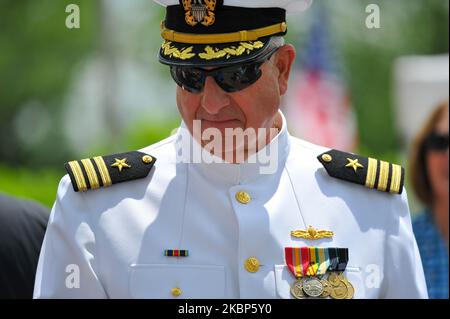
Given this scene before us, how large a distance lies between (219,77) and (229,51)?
10cm

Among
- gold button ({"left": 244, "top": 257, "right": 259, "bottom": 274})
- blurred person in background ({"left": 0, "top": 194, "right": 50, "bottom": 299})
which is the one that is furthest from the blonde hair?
gold button ({"left": 244, "top": 257, "right": 259, "bottom": 274})

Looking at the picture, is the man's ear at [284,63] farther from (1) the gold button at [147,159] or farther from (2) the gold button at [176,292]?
(2) the gold button at [176,292]

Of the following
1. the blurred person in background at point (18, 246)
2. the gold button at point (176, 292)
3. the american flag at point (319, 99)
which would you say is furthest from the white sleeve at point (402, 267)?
the american flag at point (319, 99)

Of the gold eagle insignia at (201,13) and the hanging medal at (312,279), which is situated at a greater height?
the gold eagle insignia at (201,13)

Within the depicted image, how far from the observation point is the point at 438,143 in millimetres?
8219

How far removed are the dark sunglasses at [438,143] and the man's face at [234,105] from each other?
338cm

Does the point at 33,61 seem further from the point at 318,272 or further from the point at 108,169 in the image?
the point at 318,272

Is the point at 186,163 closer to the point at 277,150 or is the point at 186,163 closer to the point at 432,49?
A: the point at 277,150

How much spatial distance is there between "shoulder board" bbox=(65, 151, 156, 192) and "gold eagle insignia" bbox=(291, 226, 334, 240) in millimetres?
599

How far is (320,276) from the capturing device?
4.95m

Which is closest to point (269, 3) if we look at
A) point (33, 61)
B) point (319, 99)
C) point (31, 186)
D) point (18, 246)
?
point (18, 246)

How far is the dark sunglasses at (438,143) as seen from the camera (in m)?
8.20

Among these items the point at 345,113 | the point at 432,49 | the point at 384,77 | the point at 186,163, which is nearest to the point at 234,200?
the point at 186,163

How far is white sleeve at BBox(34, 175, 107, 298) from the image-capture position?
4746mm
